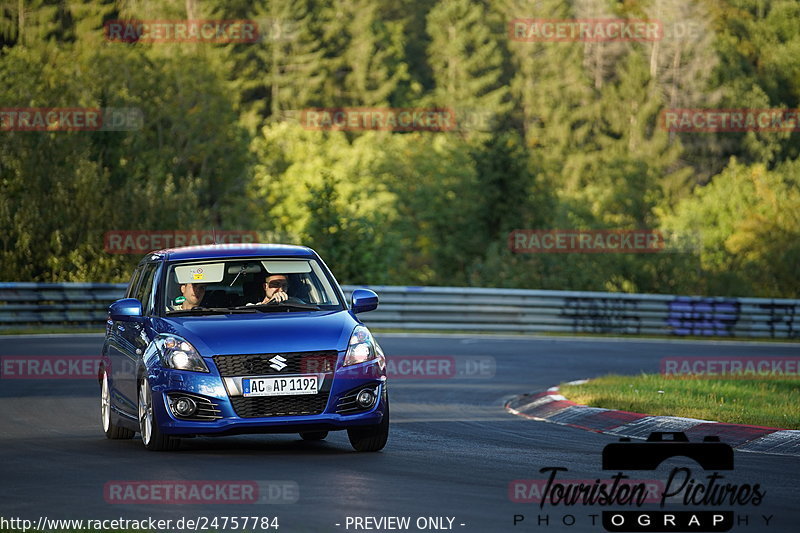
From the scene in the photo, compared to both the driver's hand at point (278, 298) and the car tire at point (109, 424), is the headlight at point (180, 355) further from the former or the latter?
the car tire at point (109, 424)

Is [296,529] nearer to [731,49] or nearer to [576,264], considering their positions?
[576,264]

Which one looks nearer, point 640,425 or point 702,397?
point 640,425

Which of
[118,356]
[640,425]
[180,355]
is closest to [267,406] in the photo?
[180,355]

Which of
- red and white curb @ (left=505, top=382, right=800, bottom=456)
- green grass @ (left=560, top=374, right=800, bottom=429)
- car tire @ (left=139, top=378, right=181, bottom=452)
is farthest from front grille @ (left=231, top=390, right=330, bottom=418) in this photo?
green grass @ (left=560, top=374, right=800, bottom=429)

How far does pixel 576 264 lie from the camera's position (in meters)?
47.3

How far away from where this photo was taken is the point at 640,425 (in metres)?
14.3

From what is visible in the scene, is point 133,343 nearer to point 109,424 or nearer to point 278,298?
point 109,424

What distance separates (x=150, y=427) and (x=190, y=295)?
123 cm

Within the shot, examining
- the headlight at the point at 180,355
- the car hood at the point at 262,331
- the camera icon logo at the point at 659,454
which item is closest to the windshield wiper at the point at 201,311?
the car hood at the point at 262,331

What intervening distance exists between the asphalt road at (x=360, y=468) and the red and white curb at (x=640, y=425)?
0.38 metres

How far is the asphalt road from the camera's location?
870cm

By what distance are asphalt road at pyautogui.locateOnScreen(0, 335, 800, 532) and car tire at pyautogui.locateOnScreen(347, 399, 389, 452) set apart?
5.1 inches

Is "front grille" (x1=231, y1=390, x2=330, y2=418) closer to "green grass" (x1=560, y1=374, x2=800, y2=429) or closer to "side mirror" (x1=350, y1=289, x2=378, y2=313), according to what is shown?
"side mirror" (x1=350, y1=289, x2=378, y2=313)

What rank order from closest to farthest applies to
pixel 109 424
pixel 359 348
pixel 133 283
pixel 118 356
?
pixel 359 348 → pixel 118 356 → pixel 109 424 → pixel 133 283
